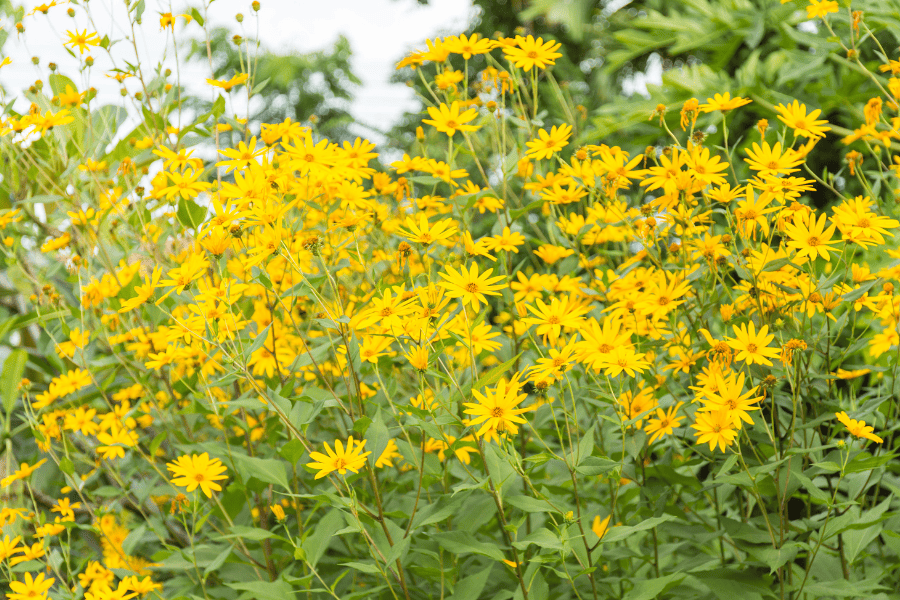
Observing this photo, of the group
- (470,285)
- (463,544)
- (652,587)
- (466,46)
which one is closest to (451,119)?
(466,46)

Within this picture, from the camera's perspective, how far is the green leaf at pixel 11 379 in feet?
5.84

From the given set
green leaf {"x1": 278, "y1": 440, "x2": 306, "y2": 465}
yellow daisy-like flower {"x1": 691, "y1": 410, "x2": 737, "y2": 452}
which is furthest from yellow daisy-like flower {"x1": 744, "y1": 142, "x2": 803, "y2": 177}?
green leaf {"x1": 278, "y1": 440, "x2": 306, "y2": 465}

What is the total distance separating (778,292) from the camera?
1262 mm

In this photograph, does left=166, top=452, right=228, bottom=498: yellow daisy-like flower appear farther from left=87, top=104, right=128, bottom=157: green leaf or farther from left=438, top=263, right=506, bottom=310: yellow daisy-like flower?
left=87, top=104, right=128, bottom=157: green leaf

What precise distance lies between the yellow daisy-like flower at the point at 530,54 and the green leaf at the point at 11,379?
1430 mm

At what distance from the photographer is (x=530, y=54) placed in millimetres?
1456

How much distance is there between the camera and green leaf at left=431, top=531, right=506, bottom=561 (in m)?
1.17

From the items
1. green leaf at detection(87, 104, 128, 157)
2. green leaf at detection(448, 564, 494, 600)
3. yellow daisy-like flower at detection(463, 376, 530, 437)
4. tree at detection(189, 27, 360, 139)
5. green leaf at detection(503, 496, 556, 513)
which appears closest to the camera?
yellow daisy-like flower at detection(463, 376, 530, 437)

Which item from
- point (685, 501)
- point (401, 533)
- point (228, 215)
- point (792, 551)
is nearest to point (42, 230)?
point (228, 215)

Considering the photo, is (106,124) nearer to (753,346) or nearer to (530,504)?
(530,504)

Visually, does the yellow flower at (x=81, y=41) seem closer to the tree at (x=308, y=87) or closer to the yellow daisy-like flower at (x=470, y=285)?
the yellow daisy-like flower at (x=470, y=285)

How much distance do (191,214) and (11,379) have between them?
2.53 ft

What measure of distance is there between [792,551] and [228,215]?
3.67 ft

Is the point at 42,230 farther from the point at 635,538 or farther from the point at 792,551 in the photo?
the point at 792,551
